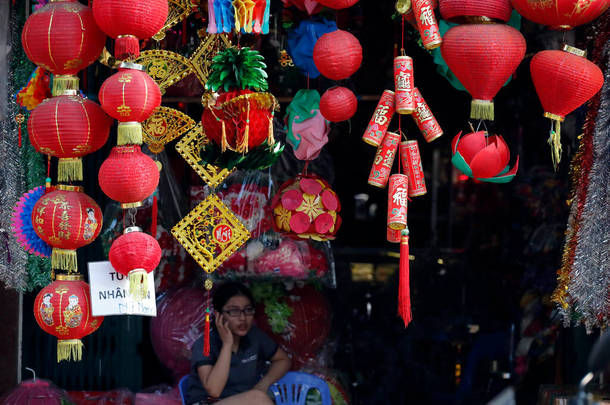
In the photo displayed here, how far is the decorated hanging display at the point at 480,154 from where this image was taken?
3.31 metres

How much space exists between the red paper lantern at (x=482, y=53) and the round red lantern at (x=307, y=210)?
0.94 metres

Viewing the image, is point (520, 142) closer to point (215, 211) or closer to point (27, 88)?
point (215, 211)

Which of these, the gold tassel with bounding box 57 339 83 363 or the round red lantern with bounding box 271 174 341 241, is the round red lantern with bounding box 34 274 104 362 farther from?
the round red lantern with bounding box 271 174 341 241

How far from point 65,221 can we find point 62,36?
74 centimetres

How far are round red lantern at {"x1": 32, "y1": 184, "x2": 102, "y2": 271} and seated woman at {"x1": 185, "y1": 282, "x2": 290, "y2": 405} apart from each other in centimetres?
115

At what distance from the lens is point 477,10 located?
3.18 m

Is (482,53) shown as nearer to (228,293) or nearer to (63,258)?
(63,258)

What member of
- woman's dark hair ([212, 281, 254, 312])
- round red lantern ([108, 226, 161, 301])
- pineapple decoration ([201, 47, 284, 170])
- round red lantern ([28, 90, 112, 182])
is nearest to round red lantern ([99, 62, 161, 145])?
round red lantern ([28, 90, 112, 182])

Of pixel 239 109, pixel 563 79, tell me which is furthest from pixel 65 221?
pixel 563 79

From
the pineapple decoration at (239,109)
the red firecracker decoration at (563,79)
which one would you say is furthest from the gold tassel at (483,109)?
the pineapple decoration at (239,109)

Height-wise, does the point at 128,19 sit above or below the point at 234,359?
above

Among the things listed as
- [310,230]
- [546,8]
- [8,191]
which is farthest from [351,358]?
[546,8]

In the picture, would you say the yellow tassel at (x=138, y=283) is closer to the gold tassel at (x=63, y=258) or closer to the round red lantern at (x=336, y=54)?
the gold tassel at (x=63, y=258)

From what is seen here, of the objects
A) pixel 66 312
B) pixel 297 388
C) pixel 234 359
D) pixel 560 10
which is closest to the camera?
pixel 560 10
